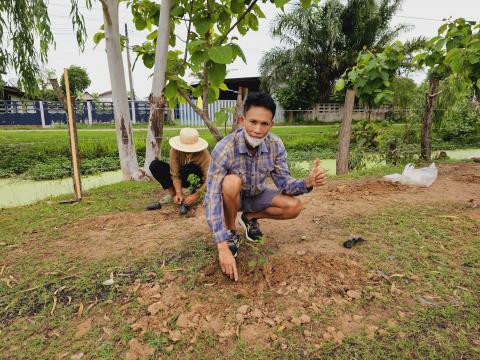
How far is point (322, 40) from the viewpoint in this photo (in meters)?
16.6

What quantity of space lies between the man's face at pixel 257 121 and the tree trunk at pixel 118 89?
279cm

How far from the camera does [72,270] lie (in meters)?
2.15

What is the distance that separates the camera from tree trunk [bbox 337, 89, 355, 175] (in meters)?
5.00

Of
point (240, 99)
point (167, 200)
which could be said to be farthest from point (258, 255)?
point (240, 99)

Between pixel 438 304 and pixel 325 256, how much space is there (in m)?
0.67

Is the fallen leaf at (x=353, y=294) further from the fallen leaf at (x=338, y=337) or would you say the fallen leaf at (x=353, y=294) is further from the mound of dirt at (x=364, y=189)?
the mound of dirt at (x=364, y=189)

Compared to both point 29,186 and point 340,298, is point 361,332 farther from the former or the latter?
point 29,186

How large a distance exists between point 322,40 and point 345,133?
13.4 meters

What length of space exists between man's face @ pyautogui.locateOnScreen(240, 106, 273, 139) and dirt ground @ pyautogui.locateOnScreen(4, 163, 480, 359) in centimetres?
82

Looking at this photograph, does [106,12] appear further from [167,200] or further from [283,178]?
[283,178]

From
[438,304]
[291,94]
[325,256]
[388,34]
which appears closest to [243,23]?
[325,256]

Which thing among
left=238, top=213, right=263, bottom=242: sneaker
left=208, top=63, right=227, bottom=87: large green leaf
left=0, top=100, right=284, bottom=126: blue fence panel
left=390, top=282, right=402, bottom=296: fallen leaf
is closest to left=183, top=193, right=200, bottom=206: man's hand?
left=238, top=213, right=263, bottom=242: sneaker

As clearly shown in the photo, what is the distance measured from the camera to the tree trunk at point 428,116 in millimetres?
5648

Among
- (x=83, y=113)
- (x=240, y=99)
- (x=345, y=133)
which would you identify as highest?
(x=83, y=113)
